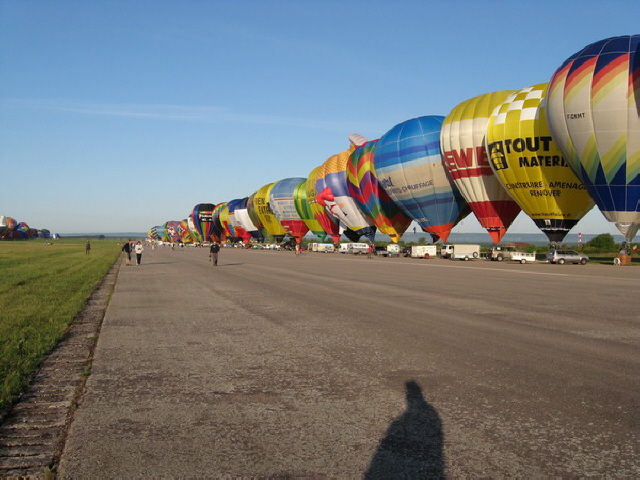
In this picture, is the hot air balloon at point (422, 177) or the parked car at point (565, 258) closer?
the parked car at point (565, 258)

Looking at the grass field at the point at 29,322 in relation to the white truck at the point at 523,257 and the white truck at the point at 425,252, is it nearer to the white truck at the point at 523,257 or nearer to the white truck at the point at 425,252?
the white truck at the point at 523,257

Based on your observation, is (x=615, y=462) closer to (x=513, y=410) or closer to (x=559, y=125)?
(x=513, y=410)

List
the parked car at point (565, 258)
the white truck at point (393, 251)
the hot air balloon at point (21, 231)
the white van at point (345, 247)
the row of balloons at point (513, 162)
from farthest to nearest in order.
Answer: the hot air balloon at point (21, 231)
the white van at point (345, 247)
the white truck at point (393, 251)
the parked car at point (565, 258)
the row of balloons at point (513, 162)

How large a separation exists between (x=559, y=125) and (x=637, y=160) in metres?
5.02

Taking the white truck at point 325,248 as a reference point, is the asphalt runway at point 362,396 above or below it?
below

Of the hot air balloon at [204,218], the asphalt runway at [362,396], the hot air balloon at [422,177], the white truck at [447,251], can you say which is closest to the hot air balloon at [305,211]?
the hot air balloon at [422,177]

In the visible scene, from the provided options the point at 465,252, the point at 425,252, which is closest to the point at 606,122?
the point at 465,252

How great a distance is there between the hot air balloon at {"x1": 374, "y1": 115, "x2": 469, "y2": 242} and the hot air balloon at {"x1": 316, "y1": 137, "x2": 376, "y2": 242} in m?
10.9

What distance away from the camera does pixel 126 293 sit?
17.4m

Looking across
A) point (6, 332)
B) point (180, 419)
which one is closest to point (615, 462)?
point (180, 419)

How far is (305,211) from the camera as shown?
76250 millimetres

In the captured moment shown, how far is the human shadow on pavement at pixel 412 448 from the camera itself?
3.92 m

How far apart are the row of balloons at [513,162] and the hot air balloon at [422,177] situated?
9 centimetres

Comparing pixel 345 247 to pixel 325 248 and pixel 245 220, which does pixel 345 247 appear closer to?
pixel 325 248
